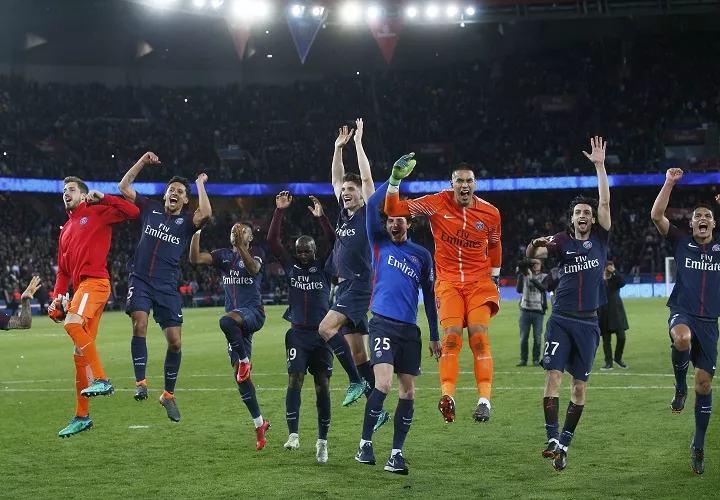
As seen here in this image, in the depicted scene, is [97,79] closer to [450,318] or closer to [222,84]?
[222,84]

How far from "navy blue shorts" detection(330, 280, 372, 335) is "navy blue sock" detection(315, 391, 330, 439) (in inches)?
38.0

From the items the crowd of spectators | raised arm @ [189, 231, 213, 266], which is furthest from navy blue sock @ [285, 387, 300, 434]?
the crowd of spectators

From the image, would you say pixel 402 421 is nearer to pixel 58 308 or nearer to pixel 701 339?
pixel 701 339

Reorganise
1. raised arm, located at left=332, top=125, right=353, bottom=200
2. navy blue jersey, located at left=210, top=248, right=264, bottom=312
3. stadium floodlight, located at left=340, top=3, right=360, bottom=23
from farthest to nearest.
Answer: stadium floodlight, located at left=340, top=3, right=360, bottom=23, navy blue jersey, located at left=210, top=248, right=264, bottom=312, raised arm, located at left=332, top=125, right=353, bottom=200

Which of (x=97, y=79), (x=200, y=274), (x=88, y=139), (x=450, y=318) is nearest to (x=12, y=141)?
(x=88, y=139)

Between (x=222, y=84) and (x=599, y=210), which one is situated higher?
(x=222, y=84)

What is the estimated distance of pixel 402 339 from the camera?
10.2 metres

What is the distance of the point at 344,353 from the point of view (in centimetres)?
1186

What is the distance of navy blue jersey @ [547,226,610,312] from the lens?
414 inches

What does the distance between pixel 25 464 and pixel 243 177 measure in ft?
159

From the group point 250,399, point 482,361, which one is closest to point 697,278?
point 482,361

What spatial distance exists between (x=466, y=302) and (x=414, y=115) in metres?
51.5

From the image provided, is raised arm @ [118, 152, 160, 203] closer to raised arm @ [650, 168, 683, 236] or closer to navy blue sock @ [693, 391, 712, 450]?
raised arm @ [650, 168, 683, 236]

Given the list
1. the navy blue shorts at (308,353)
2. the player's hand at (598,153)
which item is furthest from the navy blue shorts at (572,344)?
the navy blue shorts at (308,353)
